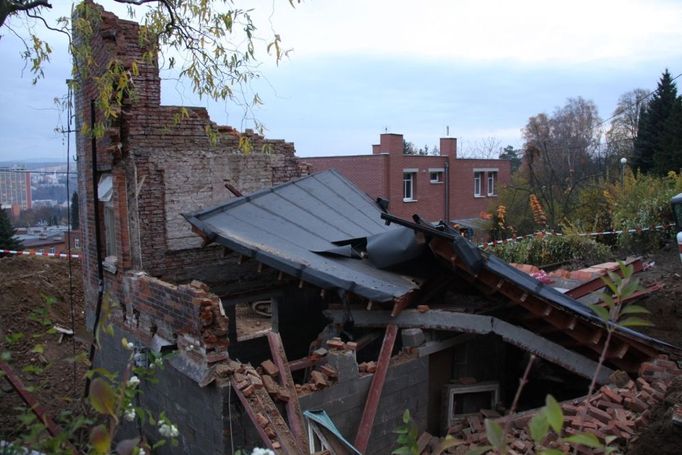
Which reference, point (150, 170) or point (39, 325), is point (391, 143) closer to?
point (39, 325)

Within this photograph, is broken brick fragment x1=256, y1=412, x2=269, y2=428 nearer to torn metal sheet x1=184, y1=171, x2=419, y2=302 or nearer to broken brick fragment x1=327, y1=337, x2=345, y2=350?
broken brick fragment x1=327, y1=337, x2=345, y2=350

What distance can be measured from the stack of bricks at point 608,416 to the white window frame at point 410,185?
2662 cm

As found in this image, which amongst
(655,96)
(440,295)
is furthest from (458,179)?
(440,295)

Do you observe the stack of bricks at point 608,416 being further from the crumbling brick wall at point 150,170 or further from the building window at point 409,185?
the building window at point 409,185

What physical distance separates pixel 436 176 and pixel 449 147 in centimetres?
200

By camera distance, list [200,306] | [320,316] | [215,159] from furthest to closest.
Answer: [320,316] < [215,159] < [200,306]

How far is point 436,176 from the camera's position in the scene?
116 feet

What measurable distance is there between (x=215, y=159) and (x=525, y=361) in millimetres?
5742

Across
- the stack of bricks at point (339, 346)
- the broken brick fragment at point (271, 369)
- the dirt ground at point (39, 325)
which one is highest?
the stack of bricks at point (339, 346)

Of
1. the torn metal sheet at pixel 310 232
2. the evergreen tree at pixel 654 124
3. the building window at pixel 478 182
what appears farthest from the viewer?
the building window at pixel 478 182

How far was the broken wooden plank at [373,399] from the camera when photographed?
5958mm

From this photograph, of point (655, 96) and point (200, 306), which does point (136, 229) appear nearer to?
point (200, 306)

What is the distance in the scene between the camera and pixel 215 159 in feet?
30.6

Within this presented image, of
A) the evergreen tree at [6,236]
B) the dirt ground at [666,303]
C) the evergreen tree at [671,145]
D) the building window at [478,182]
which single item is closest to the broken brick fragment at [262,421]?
the dirt ground at [666,303]
